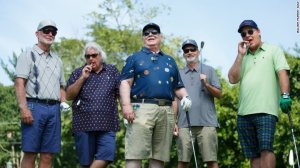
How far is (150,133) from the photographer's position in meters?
6.08

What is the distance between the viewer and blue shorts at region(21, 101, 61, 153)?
6.69 metres

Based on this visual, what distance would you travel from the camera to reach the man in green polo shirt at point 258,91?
19.7 ft

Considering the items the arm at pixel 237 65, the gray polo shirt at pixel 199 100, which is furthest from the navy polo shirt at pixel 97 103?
the arm at pixel 237 65

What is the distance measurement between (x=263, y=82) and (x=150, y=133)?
1.35m

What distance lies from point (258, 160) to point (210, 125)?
1412mm

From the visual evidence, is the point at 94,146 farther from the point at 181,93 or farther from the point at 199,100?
the point at 199,100

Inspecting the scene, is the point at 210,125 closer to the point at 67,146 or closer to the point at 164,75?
the point at 164,75

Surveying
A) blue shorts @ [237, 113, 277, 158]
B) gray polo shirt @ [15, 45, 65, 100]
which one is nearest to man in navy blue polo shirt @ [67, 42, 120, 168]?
gray polo shirt @ [15, 45, 65, 100]

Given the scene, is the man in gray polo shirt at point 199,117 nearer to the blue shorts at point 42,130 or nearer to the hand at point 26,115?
the blue shorts at point 42,130

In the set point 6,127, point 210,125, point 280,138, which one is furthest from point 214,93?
point 6,127

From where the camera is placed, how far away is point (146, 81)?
20.0 ft

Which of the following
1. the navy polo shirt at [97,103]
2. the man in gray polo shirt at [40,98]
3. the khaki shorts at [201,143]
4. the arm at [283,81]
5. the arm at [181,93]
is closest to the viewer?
the arm at [283,81]

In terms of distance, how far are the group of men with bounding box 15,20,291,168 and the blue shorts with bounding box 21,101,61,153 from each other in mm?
12

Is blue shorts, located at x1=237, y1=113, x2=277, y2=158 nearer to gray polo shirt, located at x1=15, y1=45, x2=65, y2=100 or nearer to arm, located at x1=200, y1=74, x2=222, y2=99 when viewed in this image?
arm, located at x1=200, y1=74, x2=222, y2=99
